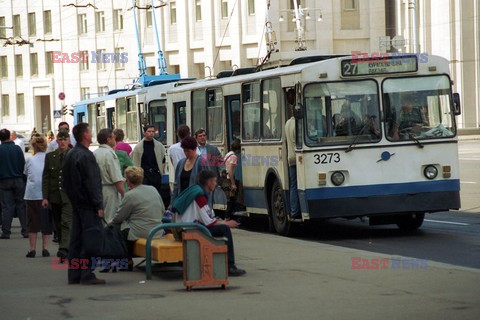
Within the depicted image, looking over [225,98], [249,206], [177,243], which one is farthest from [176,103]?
[177,243]

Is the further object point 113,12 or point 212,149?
point 113,12

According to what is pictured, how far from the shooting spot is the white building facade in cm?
6284

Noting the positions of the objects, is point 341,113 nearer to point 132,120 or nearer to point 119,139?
point 119,139

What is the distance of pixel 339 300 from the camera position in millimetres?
10617

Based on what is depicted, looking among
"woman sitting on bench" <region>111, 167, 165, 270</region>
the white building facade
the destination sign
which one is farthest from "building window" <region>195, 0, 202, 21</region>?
"woman sitting on bench" <region>111, 167, 165, 270</region>

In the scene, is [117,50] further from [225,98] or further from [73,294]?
[73,294]

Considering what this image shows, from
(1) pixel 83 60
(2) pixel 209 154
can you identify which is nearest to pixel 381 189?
(2) pixel 209 154

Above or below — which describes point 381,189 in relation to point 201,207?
below

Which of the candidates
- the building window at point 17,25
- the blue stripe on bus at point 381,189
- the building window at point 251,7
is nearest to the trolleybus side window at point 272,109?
the blue stripe on bus at point 381,189

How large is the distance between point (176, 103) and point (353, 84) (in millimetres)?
7969

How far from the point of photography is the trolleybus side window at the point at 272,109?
62.1ft

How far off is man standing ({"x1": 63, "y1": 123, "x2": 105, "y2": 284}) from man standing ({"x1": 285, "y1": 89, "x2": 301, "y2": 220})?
595cm

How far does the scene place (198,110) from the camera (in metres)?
23.5

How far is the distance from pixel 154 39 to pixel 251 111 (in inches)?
2010
